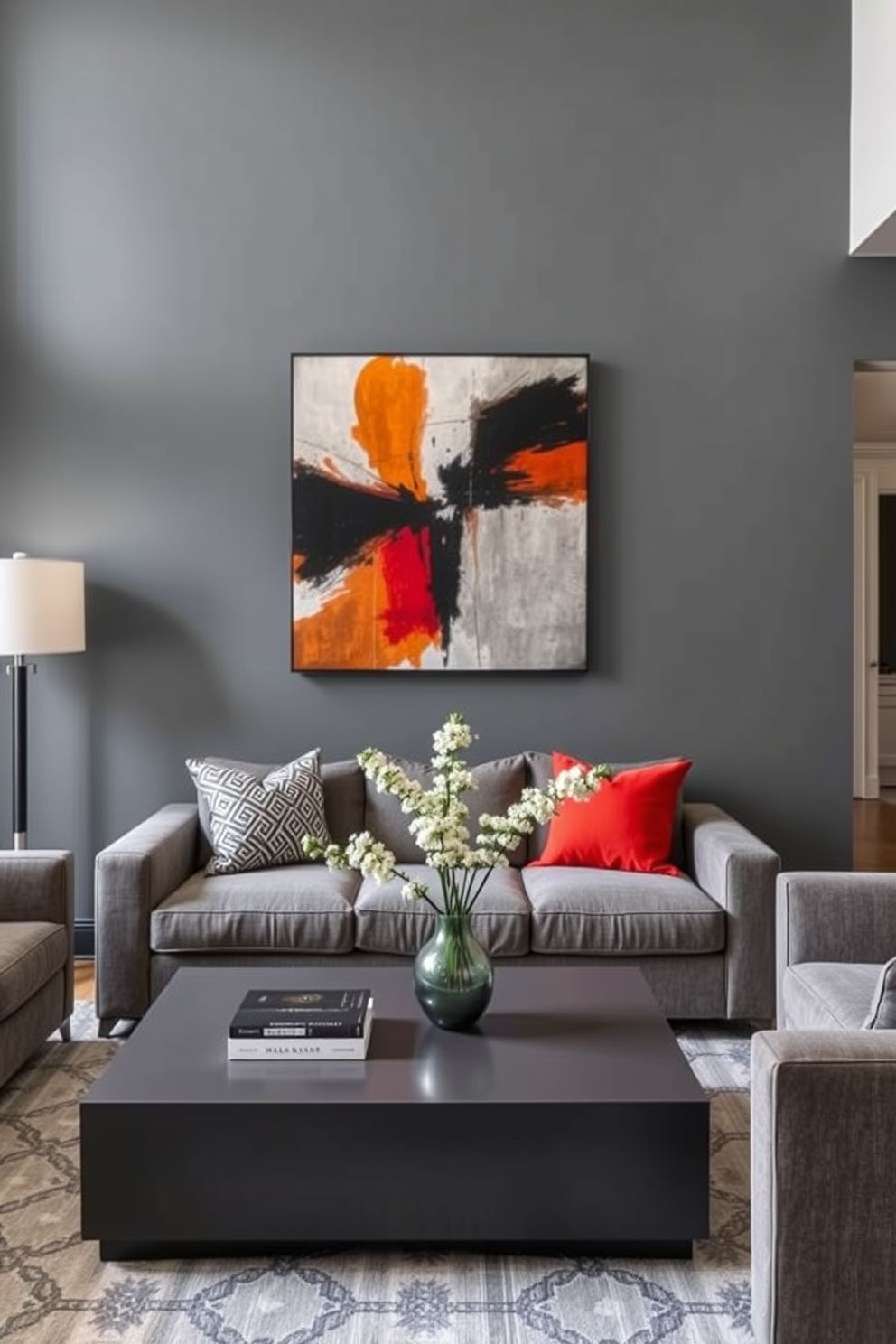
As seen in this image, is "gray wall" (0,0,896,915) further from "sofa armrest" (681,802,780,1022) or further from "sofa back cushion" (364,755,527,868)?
"sofa armrest" (681,802,780,1022)

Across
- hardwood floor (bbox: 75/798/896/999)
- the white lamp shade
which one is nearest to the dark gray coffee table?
the white lamp shade

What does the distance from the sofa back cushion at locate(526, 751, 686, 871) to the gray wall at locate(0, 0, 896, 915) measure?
256 millimetres

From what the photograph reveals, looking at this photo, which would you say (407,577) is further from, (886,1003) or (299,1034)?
(886,1003)

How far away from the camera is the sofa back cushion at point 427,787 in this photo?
3.99 meters

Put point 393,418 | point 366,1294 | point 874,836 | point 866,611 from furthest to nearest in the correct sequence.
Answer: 1. point 866,611
2. point 874,836
3. point 393,418
4. point 366,1294

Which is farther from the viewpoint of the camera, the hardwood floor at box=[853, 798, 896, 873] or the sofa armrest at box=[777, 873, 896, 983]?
the hardwood floor at box=[853, 798, 896, 873]

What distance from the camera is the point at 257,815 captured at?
12.2 feet

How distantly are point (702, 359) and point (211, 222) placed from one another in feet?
6.40

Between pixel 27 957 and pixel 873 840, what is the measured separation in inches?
197

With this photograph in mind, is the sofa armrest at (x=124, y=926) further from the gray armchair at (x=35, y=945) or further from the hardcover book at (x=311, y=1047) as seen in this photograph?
the hardcover book at (x=311, y=1047)

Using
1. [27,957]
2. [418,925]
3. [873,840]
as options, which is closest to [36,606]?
[27,957]

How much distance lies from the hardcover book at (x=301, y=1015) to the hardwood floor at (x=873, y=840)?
1.97 metres

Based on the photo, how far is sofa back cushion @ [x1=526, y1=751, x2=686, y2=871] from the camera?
3961 mm

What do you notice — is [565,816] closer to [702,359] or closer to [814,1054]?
Result: [702,359]
